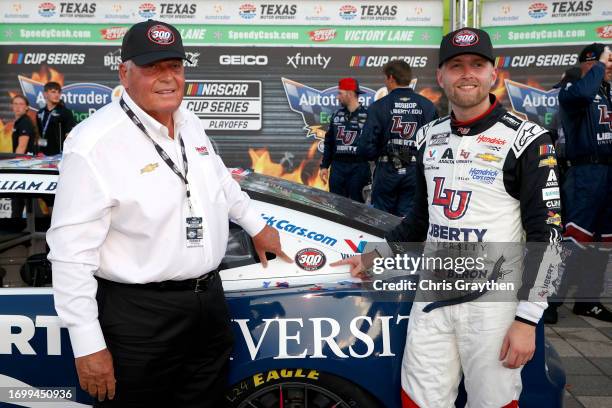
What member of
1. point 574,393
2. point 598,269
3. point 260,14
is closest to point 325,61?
point 260,14

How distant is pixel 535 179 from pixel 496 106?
1.01 feet

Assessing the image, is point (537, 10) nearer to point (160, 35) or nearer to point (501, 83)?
point (501, 83)

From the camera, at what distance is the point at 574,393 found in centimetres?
349

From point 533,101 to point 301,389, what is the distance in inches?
275

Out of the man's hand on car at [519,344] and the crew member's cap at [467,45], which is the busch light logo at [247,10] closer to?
the crew member's cap at [467,45]

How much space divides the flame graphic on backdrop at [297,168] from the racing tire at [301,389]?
6229 mm

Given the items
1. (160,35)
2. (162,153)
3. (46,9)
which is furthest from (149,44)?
(46,9)

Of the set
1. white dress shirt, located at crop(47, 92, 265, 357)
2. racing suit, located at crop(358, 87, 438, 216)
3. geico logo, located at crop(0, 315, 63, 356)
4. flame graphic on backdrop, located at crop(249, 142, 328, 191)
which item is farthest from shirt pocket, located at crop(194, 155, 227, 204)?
flame graphic on backdrop, located at crop(249, 142, 328, 191)

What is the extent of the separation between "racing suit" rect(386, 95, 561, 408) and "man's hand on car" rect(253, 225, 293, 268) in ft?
1.96

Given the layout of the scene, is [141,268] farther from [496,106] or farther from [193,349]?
[496,106]

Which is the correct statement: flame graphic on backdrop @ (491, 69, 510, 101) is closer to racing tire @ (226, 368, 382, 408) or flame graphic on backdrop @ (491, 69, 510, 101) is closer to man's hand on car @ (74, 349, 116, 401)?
racing tire @ (226, 368, 382, 408)

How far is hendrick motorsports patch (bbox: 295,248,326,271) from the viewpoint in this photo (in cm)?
261

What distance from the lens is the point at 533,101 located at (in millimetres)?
8445

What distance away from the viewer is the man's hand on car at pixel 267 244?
98.1 inches
